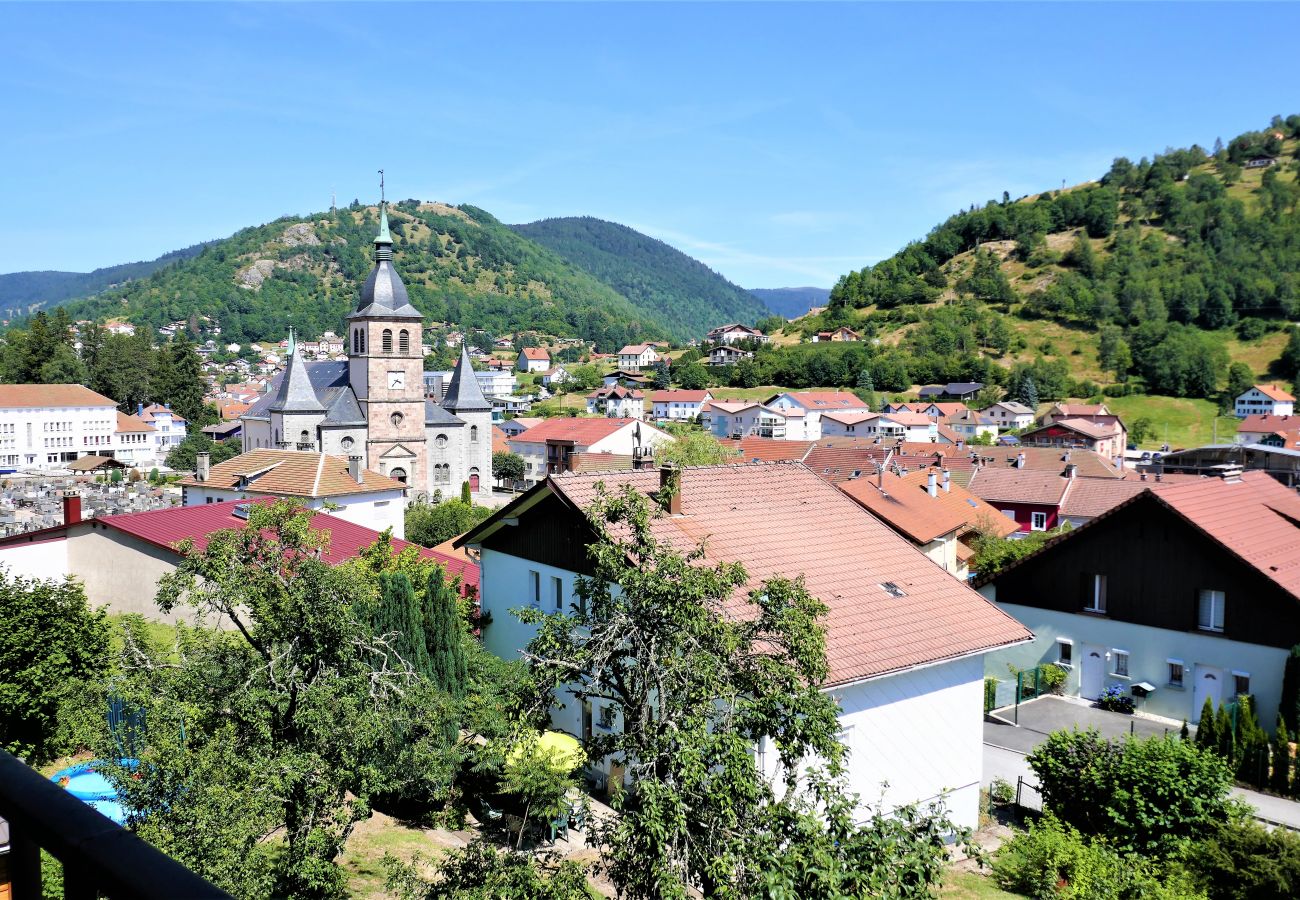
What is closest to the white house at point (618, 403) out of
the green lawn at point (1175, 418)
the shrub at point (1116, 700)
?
the green lawn at point (1175, 418)

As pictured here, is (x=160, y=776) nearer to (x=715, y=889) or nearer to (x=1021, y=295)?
(x=715, y=889)

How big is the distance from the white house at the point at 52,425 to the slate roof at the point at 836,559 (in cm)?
9367

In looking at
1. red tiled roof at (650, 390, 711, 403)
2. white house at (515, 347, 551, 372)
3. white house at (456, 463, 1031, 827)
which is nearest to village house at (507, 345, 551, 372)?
white house at (515, 347, 551, 372)

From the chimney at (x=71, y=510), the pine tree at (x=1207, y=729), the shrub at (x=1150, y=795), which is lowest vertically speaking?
the pine tree at (x=1207, y=729)

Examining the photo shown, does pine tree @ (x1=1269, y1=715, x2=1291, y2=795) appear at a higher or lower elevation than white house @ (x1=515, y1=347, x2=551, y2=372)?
lower

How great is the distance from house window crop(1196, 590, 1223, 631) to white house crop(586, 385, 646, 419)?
10776cm

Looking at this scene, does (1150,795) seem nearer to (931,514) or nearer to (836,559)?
(836,559)

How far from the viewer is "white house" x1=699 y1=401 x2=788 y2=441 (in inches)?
4358

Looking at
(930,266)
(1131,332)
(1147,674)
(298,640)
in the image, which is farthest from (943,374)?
(298,640)

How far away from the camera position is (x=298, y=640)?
1134 cm

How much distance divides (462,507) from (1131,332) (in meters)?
135

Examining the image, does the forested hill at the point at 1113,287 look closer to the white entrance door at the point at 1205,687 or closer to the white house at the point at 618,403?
the white house at the point at 618,403

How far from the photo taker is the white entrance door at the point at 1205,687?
2180 cm

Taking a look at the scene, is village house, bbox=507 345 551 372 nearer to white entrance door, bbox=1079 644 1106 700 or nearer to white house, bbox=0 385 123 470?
white house, bbox=0 385 123 470
